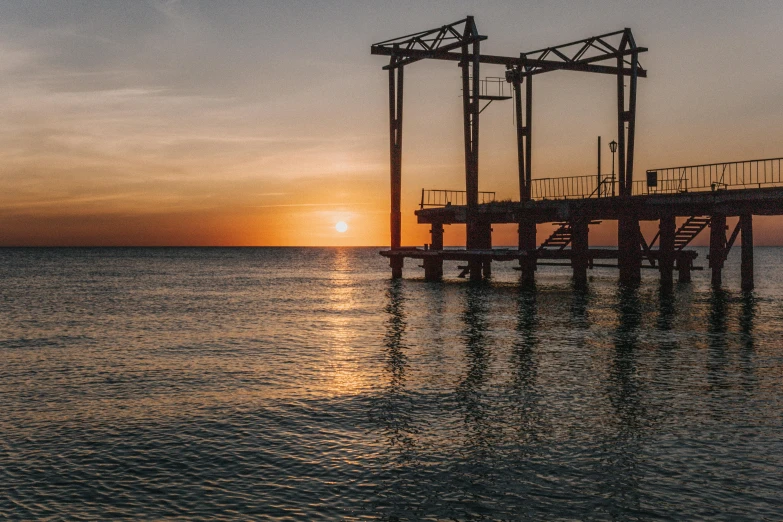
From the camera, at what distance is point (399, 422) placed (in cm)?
1269

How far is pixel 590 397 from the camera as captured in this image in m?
14.5

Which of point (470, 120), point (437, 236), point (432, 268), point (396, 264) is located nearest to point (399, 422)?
point (470, 120)

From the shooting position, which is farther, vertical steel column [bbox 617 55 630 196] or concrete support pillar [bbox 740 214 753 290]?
vertical steel column [bbox 617 55 630 196]

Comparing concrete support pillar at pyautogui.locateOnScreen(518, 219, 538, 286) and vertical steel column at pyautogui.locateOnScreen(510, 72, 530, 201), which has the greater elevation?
vertical steel column at pyautogui.locateOnScreen(510, 72, 530, 201)

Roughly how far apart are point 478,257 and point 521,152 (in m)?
9.49

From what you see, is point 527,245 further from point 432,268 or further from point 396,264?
point 396,264

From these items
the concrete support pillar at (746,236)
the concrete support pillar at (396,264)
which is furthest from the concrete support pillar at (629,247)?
the concrete support pillar at (396,264)

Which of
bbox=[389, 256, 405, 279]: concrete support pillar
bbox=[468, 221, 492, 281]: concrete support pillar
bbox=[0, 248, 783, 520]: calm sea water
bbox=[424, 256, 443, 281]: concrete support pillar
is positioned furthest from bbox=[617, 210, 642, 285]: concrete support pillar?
bbox=[389, 256, 405, 279]: concrete support pillar

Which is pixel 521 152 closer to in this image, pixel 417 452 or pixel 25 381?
→ pixel 25 381

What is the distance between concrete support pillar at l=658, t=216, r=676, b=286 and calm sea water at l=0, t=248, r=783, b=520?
1777cm

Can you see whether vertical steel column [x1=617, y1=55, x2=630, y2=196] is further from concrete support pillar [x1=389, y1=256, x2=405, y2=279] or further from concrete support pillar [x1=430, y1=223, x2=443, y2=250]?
concrete support pillar [x1=389, y1=256, x2=405, y2=279]

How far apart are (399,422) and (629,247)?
34212 millimetres

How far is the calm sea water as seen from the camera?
29.6 ft

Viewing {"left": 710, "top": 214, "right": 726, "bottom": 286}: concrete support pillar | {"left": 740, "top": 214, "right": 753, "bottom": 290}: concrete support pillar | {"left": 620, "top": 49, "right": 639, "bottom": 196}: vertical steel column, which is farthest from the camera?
{"left": 710, "top": 214, "right": 726, "bottom": 286}: concrete support pillar
